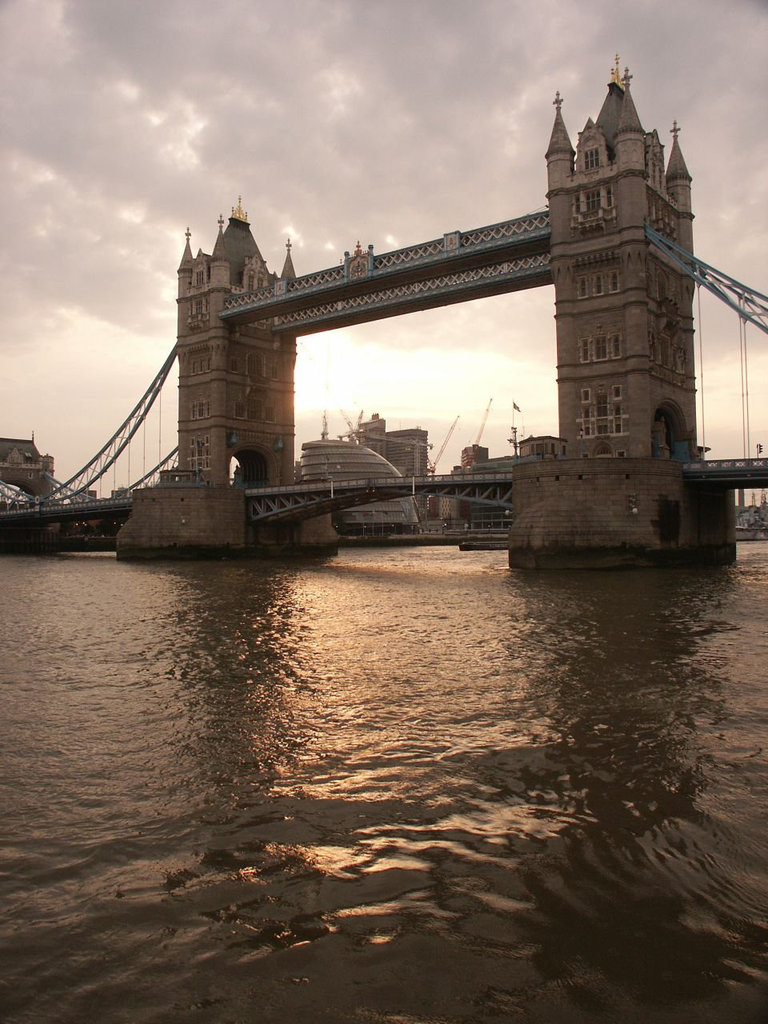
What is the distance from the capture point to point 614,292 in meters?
43.3

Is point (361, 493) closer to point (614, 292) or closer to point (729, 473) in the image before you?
point (614, 292)

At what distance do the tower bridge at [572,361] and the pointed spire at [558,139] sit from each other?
10 cm

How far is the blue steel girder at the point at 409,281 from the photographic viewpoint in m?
49.1

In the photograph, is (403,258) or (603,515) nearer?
(603,515)

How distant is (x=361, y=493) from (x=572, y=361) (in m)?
19.4

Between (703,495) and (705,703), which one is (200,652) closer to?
(705,703)

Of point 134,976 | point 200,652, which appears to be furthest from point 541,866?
point 200,652

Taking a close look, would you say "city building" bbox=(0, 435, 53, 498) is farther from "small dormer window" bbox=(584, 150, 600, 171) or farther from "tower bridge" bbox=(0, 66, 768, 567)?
"small dormer window" bbox=(584, 150, 600, 171)

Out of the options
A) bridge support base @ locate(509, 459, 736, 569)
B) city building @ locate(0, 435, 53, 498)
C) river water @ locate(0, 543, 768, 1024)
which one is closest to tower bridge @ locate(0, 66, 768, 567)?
bridge support base @ locate(509, 459, 736, 569)

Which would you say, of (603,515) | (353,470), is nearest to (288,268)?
(603,515)

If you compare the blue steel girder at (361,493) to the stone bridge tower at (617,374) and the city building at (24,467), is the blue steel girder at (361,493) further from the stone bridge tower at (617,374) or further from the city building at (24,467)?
the city building at (24,467)

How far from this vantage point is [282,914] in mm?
4844

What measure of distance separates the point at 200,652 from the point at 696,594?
1849 centimetres

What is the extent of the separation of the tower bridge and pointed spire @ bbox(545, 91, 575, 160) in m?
0.10
